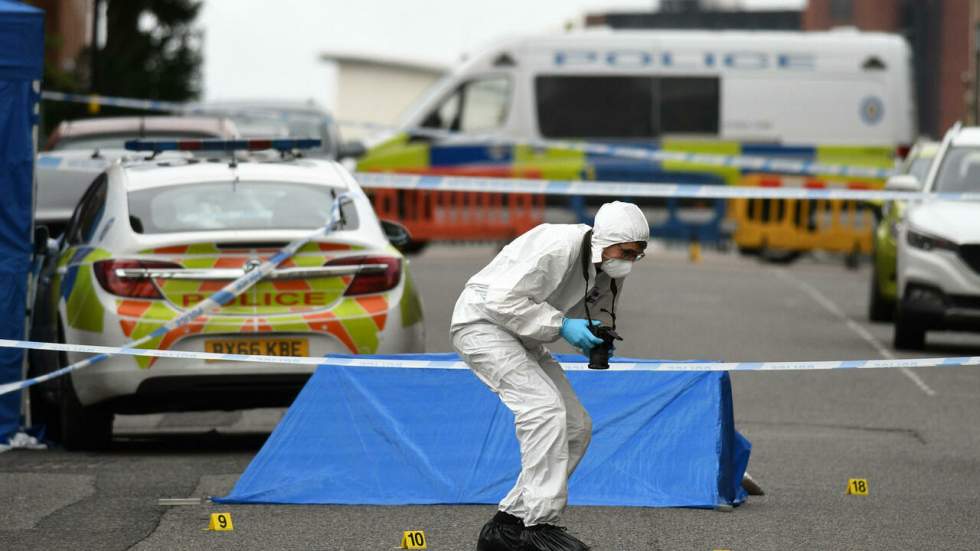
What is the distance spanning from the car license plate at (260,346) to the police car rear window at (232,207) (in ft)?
2.34

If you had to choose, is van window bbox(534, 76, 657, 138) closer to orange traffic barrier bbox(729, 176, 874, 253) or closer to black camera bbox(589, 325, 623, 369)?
orange traffic barrier bbox(729, 176, 874, 253)

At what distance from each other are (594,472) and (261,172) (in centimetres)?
312

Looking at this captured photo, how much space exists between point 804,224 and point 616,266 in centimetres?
2171

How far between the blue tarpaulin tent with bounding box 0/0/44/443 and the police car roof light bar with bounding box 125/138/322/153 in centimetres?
59

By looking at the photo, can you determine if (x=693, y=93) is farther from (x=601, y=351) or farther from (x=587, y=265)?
(x=601, y=351)

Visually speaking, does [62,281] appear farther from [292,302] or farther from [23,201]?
[292,302]

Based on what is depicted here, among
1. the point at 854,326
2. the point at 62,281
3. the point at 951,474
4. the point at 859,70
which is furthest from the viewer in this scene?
the point at 859,70

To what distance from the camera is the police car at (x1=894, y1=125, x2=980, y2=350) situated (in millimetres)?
16078

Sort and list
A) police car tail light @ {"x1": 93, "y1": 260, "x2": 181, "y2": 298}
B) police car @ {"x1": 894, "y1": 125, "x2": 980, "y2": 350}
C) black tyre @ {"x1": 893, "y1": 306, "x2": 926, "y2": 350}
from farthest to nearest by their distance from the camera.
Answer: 1. black tyre @ {"x1": 893, "y1": 306, "x2": 926, "y2": 350}
2. police car @ {"x1": 894, "y1": 125, "x2": 980, "y2": 350}
3. police car tail light @ {"x1": 93, "y1": 260, "x2": 181, "y2": 298}

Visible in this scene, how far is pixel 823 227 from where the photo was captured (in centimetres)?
2850

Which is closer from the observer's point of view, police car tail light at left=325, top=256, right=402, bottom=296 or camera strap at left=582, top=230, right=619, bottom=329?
camera strap at left=582, top=230, right=619, bottom=329

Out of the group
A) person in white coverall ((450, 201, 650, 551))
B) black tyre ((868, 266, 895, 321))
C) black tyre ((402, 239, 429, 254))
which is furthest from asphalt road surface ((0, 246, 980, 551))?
black tyre ((402, 239, 429, 254))

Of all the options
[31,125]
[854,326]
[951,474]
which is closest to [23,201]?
[31,125]

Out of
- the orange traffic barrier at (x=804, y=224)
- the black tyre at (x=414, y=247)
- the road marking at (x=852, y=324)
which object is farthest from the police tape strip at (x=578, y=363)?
the orange traffic barrier at (x=804, y=224)
